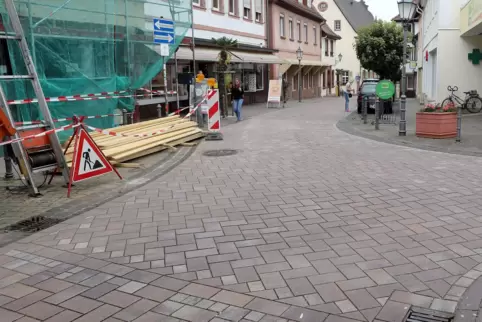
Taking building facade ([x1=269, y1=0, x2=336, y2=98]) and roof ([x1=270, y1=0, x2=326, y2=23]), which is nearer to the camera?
building facade ([x1=269, y1=0, x2=336, y2=98])

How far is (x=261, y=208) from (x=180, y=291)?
2.45 m

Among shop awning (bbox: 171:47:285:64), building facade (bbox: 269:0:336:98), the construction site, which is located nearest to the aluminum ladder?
the construction site

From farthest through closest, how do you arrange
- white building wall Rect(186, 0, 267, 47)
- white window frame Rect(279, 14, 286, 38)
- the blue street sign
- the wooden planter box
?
white window frame Rect(279, 14, 286, 38), white building wall Rect(186, 0, 267, 47), the blue street sign, the wooden planter box

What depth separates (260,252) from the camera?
4555 mm

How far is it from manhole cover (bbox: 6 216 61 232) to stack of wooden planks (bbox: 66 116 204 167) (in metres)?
2.41

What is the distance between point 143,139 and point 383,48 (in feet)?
74.2

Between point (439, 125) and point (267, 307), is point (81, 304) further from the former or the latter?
point (439, 125)

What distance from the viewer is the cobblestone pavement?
3.52 m

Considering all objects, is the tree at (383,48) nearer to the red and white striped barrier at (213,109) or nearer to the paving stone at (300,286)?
the red and white striped barrier at (213,109)

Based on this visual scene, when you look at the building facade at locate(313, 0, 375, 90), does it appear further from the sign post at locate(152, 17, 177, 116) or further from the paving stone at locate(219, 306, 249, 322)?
the paving stone at locate(219, 306, 249, 322)

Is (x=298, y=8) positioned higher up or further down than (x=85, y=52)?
higher up

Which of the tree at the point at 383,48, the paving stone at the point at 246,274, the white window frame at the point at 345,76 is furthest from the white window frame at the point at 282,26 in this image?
the paving stone at the point at 246,274

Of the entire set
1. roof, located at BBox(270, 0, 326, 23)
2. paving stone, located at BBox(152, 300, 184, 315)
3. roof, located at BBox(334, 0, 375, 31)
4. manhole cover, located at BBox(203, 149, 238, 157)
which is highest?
roof, located at BBox(334, 0, 375, 31)

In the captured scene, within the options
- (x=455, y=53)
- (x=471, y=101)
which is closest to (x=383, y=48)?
(x=455, y=53)
